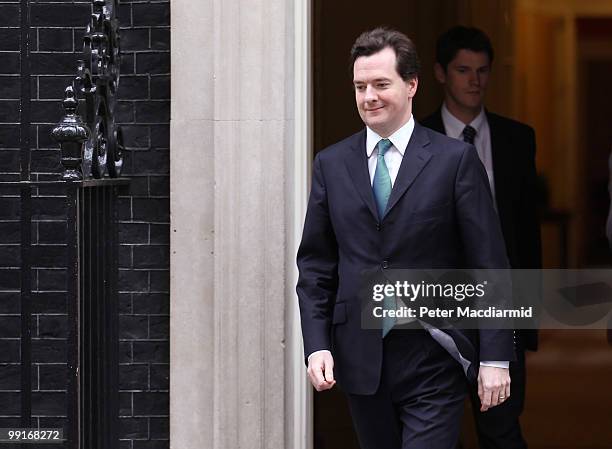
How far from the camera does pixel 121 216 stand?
6305mm

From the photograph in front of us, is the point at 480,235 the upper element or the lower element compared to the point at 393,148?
lower

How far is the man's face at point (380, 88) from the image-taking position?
4941mm

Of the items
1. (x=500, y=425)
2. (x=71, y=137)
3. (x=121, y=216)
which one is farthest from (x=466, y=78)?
(x=71, y=137)

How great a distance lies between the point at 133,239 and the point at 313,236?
1.44m

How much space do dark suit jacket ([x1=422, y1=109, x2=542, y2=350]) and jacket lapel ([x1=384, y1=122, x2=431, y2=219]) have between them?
177 centimetres

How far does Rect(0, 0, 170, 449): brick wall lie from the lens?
6.30 m

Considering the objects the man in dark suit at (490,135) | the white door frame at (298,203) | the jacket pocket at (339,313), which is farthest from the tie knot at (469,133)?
the jacket pocket at (339,313)

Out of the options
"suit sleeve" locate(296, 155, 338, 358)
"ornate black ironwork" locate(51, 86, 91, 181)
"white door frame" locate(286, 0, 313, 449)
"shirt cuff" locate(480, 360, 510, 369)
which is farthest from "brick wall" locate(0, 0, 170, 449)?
"shirt cuff" locate(480, 360, 510, 369)

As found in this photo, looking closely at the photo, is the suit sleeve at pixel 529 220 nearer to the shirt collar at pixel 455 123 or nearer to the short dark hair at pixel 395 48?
the shirt collar at pixel 455 123

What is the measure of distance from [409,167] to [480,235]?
1.13ft

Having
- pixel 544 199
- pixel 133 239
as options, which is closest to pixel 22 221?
pixel 133 239

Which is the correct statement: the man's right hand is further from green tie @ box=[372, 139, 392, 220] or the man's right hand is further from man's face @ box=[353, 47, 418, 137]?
man's face @ box=[353, 47, 418, 137]

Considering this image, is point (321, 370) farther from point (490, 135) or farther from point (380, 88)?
point (490, 135)

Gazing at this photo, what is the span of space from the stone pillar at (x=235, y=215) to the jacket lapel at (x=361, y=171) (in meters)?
1.02
